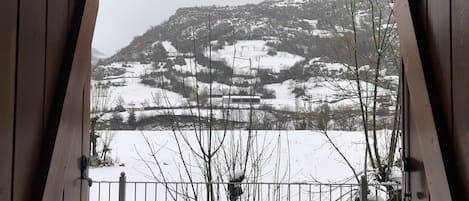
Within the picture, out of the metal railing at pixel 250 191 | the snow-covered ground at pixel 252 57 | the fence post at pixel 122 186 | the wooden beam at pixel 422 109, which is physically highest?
the snow-covered ground at pixel 252 57

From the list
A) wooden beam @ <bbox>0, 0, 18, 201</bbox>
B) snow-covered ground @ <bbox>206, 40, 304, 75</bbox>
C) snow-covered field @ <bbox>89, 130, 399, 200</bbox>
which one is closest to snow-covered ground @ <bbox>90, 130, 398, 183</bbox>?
snow-covered field @ <bbox>89, 130, 399, 200</bbox>

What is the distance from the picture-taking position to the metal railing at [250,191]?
3.51 m

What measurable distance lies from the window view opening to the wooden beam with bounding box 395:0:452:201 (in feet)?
6.51

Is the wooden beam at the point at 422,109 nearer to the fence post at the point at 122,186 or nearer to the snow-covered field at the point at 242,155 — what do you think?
the fence post at the point at 122,186

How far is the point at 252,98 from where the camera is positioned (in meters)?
3.71

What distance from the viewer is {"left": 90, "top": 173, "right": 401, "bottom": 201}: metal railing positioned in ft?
11.5

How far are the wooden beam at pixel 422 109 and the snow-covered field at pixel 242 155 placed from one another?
2112 mm

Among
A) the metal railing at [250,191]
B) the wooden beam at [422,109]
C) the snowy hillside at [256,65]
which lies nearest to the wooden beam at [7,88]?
the wooden beam at [422,109]

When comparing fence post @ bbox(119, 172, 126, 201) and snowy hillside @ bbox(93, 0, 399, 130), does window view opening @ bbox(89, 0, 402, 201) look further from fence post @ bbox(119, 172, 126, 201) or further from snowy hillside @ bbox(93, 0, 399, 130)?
fence post @ bbox(119, 172, 126, 201)

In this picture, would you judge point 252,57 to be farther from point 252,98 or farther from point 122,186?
point 122,186

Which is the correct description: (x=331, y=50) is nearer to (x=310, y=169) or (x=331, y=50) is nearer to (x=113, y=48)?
(x=310, y=169)

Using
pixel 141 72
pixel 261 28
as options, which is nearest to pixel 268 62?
pixel 261 28

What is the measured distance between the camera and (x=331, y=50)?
13.4 feet

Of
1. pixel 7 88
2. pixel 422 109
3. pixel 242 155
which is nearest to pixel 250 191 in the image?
pixel 242 155
